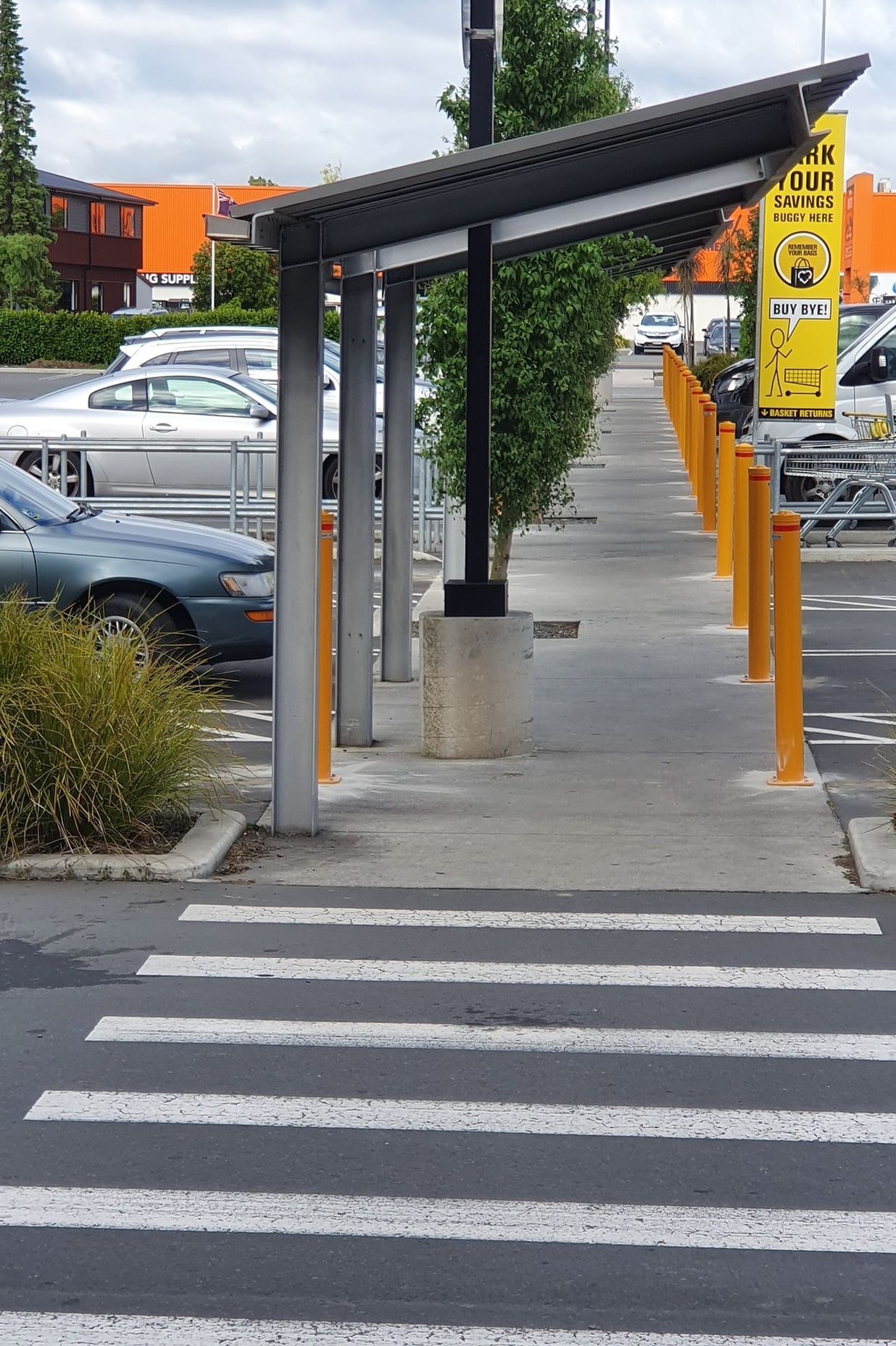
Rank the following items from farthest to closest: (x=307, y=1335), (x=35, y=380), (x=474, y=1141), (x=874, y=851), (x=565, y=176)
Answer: (x=35, y=380) → (x=565, y=176) → (x=874, y=851) → (x=474, y=1141) → (x=307, y=1335)

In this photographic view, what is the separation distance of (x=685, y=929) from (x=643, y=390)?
47.1 meters

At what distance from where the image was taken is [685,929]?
666 cm

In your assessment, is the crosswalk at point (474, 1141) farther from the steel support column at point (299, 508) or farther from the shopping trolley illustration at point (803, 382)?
the shopping trolley illustration at point (803, 382)

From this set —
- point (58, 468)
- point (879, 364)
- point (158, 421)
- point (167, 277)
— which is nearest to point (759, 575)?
point (158, 421)

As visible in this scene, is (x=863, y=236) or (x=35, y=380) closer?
(x=35, y=380)

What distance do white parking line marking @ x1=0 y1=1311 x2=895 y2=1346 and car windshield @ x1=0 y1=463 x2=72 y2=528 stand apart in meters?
7.73

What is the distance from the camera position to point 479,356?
30.5 ft

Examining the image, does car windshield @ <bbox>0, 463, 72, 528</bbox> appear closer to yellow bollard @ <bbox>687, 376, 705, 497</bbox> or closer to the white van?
the white van

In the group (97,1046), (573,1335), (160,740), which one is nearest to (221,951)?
(97,1046)

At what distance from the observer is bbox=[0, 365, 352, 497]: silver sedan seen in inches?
783

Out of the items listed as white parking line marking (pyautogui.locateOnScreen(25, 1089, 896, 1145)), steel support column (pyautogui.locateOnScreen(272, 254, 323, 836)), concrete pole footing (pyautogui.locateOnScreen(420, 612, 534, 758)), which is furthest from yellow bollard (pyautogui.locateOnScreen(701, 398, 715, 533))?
white parking line marking (pyautogui.locateOnScreen(25, 1089, 896, 1145))

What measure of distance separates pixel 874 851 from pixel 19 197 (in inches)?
2639

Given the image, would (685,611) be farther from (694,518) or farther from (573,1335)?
(573,1335)

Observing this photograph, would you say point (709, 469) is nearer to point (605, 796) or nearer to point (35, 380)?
point (605, 796)
